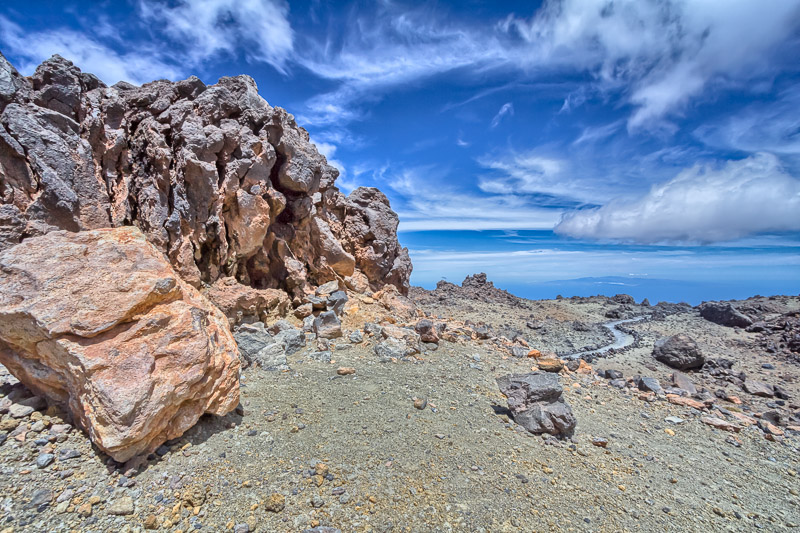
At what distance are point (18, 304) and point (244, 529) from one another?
4.61 m

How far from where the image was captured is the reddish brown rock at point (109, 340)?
478 centimetres

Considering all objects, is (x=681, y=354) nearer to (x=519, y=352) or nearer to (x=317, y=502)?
(x=519, y=352)

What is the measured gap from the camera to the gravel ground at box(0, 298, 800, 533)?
14.9 ft

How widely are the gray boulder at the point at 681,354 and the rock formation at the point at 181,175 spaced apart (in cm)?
1869

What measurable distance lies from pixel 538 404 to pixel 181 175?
1183 cm

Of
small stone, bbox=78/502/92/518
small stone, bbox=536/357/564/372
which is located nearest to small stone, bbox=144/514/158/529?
small stone, bbox=78/502/92/518

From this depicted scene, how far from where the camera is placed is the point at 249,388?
7.86m

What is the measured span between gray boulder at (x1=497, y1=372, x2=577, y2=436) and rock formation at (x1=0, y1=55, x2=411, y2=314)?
28.9 ft

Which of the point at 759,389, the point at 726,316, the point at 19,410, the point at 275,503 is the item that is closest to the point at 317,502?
the point at 275,503

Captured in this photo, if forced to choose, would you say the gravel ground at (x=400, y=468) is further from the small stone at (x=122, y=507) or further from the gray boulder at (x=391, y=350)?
the gray boulder at (x=391, y=350)

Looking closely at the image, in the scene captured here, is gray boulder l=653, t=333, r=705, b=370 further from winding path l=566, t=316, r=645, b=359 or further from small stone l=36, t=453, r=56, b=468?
small stone l=36, t=453, r=56, b=468

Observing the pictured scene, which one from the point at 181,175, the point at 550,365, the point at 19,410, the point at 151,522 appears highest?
the point at 181,175

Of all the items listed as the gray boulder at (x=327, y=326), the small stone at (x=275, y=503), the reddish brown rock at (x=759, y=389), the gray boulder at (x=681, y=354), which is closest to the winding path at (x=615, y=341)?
the gray boulder at (x=681, y=354)

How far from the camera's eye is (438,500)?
5.25 meters
